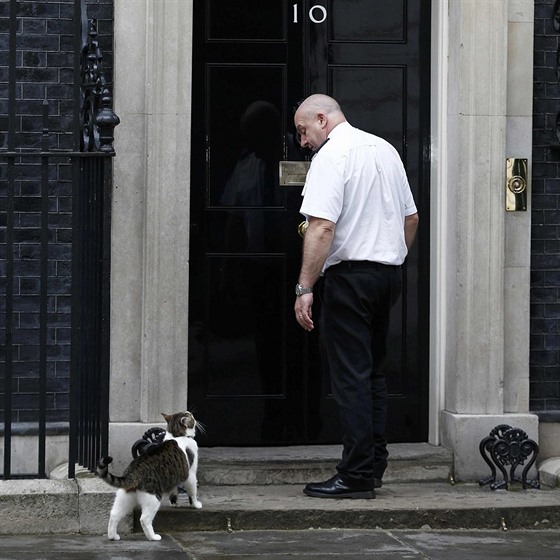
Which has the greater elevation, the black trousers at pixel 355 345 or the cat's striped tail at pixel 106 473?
the black trousers at pixel 355 345

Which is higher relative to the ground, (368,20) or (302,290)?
(368,20)

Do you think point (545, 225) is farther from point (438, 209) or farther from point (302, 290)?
point (302, 290)

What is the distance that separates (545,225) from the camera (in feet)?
25.8

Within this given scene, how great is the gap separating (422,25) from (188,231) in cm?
175

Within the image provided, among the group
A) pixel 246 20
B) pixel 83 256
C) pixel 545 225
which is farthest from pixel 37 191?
pixel 545 225

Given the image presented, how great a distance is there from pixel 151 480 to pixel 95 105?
1.72m

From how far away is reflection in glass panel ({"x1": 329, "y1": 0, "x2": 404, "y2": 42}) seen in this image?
7.97 m

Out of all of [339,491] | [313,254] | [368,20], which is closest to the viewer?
[313,254]

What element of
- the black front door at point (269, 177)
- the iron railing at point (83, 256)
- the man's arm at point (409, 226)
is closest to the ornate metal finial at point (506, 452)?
the black front door at point (269, 177)

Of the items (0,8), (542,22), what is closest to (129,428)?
(0,8)

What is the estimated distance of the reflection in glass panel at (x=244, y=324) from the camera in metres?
7.89

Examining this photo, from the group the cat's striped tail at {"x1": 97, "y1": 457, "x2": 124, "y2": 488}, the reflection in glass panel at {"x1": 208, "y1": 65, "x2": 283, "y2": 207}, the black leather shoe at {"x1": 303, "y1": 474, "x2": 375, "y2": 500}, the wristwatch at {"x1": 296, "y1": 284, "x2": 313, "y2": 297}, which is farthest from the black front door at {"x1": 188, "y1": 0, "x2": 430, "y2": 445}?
the cat's striped tail at {"x1": 97, "y1": 457, "x2": 124, "y2": 488}

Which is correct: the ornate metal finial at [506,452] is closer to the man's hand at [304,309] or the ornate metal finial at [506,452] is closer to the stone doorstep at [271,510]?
the stone doorstep at [271,510]

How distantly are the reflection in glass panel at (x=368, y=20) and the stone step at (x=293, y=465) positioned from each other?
2.21 metres
